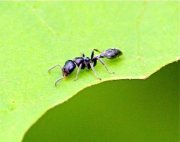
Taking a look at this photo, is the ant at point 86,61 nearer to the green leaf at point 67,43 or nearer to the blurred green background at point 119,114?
the green leaf at point 67,43

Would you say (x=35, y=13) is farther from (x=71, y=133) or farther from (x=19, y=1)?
(x=71, y=133)

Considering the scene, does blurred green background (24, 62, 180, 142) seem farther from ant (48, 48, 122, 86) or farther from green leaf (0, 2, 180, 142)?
ant (48, 48, 122, 86)

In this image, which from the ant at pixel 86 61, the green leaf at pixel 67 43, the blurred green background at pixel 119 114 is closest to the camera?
the blurred green background at pixel 119 114

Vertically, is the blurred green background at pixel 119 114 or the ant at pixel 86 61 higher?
the ant at pixel 86 61

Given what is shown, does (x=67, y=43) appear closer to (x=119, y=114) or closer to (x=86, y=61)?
(x=86, y=61)

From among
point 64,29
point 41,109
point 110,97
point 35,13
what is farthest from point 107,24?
point 41,109

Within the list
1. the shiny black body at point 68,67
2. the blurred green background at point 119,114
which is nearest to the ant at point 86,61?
the shiny black body at point 68,67
